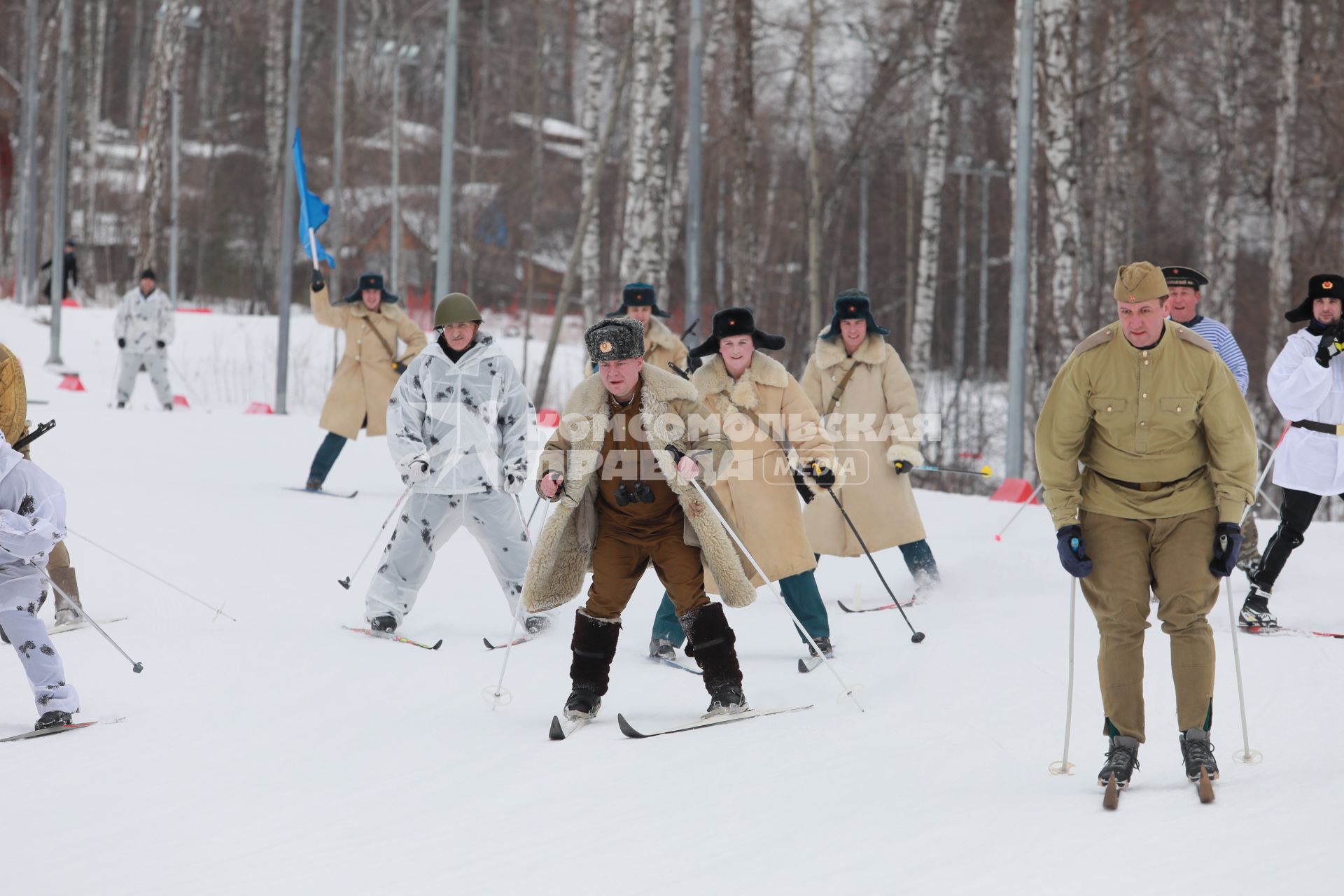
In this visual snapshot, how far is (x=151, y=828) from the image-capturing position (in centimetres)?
436

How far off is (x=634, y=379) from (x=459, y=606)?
316 centimetres

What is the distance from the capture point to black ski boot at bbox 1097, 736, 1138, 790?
434cm

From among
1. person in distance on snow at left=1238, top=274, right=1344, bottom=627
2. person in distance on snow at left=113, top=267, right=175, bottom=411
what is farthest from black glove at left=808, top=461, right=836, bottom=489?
person in distance on snow at left=113, top=267, right=175, bottom=411

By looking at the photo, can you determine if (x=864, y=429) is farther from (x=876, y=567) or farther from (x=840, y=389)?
(x=876, y=567)

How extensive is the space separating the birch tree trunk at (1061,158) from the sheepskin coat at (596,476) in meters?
7.82

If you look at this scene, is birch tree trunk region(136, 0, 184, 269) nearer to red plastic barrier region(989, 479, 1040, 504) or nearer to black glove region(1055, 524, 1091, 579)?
red plastic barrier region(989, 479, 1040, 504)

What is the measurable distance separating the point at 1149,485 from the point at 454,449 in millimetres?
3615

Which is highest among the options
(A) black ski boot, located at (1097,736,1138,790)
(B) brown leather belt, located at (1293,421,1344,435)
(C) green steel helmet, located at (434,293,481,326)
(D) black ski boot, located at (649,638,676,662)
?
(C) green steel helmet, located at (434,293,481,326)

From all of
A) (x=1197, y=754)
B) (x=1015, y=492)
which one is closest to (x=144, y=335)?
(x=1015, y=492)

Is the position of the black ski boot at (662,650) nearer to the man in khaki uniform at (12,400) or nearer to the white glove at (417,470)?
the white glove at (417,470)

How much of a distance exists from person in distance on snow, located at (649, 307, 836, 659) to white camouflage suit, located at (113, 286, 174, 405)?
10490mm

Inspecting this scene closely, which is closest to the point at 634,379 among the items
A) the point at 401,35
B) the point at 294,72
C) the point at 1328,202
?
the point at 294,72

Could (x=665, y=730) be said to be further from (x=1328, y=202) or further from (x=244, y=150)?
(x=244, y=150)

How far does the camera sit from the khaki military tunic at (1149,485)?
14.2 feet
